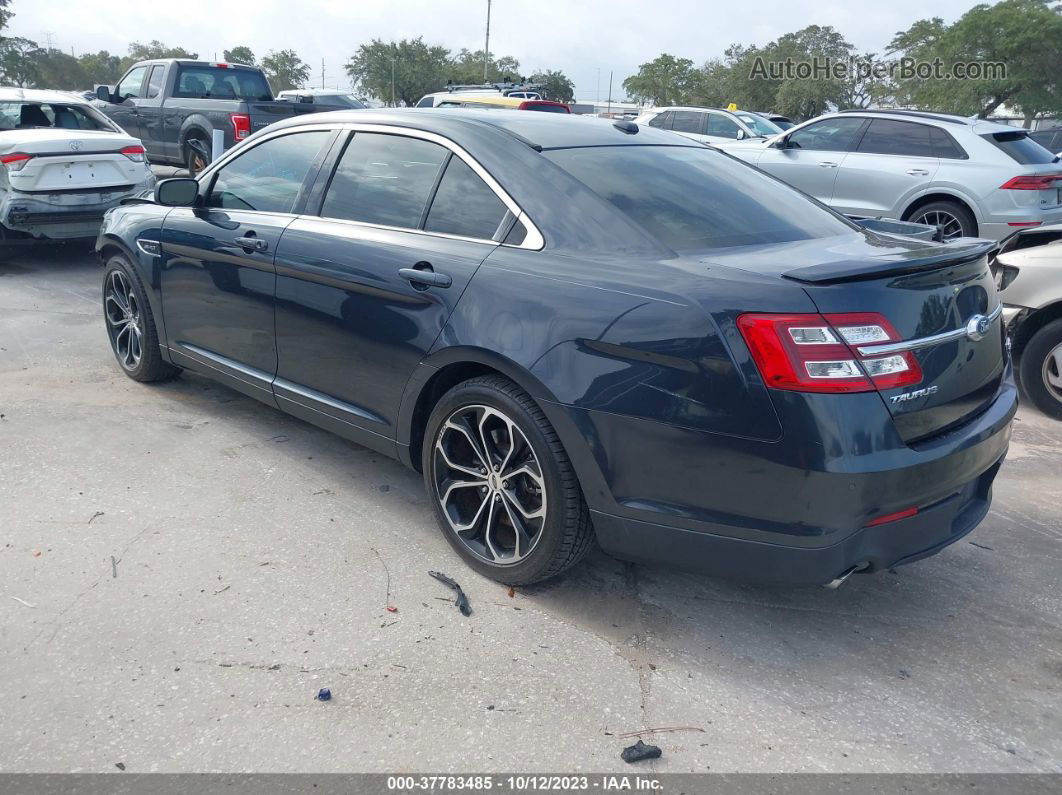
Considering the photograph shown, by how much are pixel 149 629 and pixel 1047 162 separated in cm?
926

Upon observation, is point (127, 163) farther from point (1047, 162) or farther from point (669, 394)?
point (1047, 162)

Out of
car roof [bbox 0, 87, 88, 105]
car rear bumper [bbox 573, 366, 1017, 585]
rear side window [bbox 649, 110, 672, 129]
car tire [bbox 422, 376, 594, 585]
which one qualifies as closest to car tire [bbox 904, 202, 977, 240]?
rear side window [bbox 649, 110, 672, 129]

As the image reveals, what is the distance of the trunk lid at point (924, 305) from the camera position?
104 inches

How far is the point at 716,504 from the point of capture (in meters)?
2.73

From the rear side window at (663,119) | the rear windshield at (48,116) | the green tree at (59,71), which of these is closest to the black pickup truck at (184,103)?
the rear windshield at (48,116)

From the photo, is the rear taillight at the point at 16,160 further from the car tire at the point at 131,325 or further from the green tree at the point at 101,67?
the green tree at the point at 101,67

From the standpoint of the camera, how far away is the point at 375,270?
141 inches

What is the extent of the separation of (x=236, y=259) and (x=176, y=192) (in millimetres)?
660

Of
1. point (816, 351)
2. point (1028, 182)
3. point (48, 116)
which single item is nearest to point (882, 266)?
point (816, 351)

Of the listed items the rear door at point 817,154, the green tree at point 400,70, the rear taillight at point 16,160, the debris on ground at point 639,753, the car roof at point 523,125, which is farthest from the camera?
the green tree at point 400,70

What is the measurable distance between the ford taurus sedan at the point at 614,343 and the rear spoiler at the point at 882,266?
0.01 m

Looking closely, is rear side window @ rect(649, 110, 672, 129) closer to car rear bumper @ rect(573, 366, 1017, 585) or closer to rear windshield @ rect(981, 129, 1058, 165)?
rear windshield @ rect(981, 129, 1058, 165)

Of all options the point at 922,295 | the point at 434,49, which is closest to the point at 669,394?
the point at 922,295
